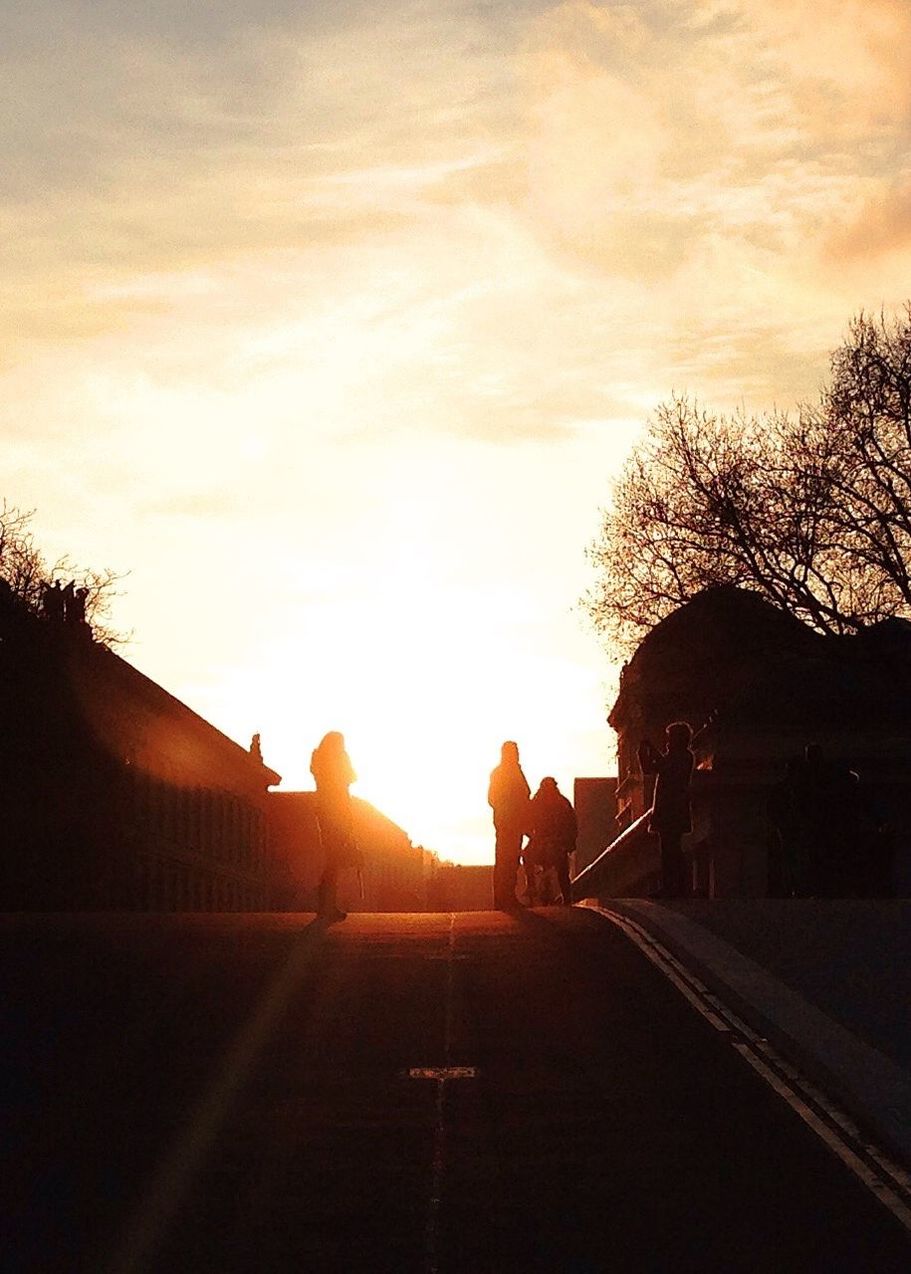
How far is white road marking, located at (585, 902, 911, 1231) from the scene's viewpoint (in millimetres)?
10680

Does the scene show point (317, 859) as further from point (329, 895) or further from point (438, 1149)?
point (438, 1149)

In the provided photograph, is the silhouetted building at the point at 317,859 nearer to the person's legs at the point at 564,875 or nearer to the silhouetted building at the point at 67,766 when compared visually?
the silhouetted building at the point at 67,766

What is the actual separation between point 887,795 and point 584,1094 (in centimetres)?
4815

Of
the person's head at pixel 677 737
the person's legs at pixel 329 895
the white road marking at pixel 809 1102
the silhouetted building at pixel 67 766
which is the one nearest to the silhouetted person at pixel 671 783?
the person's head at pixel 677 737

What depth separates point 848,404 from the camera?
49688 mm

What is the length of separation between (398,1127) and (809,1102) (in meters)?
2.33

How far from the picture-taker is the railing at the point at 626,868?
2221 inches

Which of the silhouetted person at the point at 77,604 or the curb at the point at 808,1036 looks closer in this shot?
the curb at the point at 808,1036


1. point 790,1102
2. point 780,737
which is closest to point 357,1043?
point 790,1102

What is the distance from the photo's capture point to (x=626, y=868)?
6044 centimetres

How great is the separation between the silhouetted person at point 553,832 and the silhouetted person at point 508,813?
2.94 metres

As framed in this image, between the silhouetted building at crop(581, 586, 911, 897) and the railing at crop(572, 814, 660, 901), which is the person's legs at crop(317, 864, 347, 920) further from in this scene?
the railing at crop(572, 814, 660, 901)

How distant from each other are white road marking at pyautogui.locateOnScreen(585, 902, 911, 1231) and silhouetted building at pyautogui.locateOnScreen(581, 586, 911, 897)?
66.0 ft

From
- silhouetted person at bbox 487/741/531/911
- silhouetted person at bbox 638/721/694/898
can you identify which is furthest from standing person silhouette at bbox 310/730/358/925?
silhouetted person at bbox 638/721/694/898
